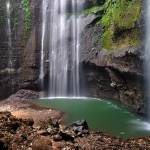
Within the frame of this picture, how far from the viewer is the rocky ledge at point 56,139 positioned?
1255cm

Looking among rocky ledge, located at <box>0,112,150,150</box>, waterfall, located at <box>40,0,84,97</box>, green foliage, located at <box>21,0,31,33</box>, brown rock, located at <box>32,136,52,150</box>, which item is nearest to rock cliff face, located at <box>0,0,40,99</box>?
green foliage, located at <box>21,0,31,33</box>

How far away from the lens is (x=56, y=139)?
13.6m

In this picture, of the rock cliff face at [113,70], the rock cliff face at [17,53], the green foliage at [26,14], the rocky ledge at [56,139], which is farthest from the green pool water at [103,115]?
the green foliage at [26,14]

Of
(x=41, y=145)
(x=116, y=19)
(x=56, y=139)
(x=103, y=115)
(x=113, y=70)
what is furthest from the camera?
(x=113, y=70)

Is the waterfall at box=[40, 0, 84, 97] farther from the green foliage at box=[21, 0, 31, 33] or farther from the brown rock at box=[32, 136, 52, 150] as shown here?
the brown rock at box=[32, 136, 52, 150]

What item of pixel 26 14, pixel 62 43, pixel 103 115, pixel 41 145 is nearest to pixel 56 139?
pixel 41 145

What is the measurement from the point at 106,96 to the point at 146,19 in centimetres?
679

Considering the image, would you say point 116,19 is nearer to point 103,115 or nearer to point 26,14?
point 103,115

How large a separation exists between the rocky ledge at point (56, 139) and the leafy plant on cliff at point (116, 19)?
6.87m

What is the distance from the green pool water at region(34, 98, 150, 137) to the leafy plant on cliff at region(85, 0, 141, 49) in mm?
3698

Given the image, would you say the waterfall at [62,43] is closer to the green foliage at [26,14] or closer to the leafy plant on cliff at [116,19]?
the green foliage at [26,14]

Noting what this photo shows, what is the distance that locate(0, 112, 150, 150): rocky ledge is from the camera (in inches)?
494

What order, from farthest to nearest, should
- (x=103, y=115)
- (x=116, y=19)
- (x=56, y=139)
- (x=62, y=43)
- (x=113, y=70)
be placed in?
(x=62, y=43), (x=113, y=70), (x=116, y=19), (x=103, y=115), (x=56, y=139)

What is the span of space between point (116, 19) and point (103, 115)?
6043mm
